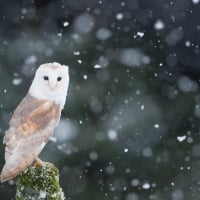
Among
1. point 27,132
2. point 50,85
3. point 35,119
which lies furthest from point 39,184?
point 50,85

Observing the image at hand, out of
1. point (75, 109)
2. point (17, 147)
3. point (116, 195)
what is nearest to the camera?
point (17, 147)

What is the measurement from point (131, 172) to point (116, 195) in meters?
0.82

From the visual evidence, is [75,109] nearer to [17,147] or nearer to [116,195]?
[116,195]

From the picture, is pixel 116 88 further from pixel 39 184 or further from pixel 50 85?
pixel 39 184

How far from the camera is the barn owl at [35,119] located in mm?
5949

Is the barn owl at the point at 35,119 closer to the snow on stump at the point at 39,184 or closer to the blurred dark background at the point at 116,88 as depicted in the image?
the snow on stump at the point at 39,184

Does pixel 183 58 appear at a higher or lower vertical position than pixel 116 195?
higher

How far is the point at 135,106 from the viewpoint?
1268 centimetres

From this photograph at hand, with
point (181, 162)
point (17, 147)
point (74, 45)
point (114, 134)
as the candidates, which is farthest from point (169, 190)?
point (17, 147)

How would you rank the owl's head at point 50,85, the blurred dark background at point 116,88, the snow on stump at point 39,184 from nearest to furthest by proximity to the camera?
the snow on stump at point 39,184, the owl's head at point 50,85, the blurred dark background at point 116,88

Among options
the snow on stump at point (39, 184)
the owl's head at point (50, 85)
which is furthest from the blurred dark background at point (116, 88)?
the snow on stump at point (39, 184)

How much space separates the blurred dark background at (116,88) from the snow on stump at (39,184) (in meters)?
6.08

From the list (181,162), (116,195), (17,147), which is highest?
(17,147)

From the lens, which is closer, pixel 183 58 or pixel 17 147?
pixel 17 147
